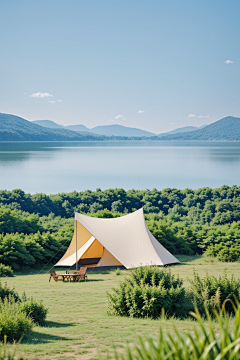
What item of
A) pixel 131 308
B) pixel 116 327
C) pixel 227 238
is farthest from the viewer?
pixel 227 238

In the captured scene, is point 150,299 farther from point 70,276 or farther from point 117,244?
point 117,244

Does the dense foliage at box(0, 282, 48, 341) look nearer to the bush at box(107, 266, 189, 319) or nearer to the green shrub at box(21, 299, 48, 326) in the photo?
the green shrub at box(21, 299, 48, 326)

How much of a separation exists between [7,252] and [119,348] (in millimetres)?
11104

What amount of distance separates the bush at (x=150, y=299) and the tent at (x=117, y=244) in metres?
6.76

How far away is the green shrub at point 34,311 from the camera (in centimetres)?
636

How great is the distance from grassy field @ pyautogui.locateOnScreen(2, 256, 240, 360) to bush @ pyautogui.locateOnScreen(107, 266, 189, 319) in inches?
11.6

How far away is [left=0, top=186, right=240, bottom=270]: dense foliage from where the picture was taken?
16766mm

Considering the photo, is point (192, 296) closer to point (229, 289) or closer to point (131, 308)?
point (229, 289)

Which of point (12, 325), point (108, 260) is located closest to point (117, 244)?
point (108, 260)

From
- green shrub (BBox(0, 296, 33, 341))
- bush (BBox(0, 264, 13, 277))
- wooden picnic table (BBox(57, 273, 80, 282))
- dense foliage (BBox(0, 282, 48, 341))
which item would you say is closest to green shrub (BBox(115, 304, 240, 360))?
dense foliage (BBox(0, 282, 48, 341))

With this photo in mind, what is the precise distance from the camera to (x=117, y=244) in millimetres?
15062

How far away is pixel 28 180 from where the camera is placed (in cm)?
6322

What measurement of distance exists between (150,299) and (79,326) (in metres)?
1.42

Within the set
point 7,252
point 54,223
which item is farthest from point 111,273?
point 54,223
